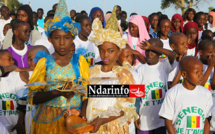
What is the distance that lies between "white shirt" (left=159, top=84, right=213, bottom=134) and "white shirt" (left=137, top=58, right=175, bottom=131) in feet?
2.29

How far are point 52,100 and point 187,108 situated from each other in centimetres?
167

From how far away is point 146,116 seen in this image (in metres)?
4.38

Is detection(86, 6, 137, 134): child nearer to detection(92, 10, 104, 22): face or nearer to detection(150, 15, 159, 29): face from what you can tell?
detection(92, 10, 104, 22): face

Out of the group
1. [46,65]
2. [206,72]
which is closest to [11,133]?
[46,65]

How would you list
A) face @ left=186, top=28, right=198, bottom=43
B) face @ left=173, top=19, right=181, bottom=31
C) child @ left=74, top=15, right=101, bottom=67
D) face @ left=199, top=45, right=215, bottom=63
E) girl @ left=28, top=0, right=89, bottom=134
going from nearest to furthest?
girl @ left=28, top=0, right=89, bottom=134, face @ left=199, top=45, right=215, bottom=63, child @ left=74, top=15, right=101, bottom=67, face @ left=186, top=28, right=198, bottom=43, face @ left=173, top=19, right=181, bottom=31

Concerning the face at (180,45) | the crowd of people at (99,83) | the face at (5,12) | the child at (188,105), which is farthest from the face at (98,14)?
the face at (5,12)

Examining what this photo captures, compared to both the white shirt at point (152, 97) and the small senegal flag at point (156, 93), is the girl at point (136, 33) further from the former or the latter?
the small senegal flag at point (156, 93)

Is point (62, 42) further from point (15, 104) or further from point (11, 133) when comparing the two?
point (11, 133)

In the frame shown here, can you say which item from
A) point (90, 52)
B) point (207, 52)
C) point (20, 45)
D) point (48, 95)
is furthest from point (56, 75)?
point (207, 52)

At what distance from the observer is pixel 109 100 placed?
3.13 meters

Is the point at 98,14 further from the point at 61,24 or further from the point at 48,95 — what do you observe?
the point at 48,95

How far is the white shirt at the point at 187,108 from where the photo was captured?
3555 mm

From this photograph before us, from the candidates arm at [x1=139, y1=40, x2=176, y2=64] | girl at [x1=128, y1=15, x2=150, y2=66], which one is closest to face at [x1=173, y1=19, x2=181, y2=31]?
girl at [x1=128, y1=15, x2=150, y2=66]

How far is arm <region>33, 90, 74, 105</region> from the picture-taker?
2.88 m
